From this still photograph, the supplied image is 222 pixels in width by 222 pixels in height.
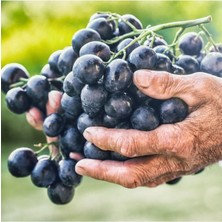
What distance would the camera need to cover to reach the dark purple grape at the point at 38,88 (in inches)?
45.3

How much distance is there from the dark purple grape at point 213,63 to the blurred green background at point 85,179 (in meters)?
1.31

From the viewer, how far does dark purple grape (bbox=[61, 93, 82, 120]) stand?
103 centimetres

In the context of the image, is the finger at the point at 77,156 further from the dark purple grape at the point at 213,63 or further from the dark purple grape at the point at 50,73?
the dark purple grape at the point at 213,63

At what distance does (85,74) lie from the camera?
0.93 m

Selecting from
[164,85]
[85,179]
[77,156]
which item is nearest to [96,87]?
[164,85]

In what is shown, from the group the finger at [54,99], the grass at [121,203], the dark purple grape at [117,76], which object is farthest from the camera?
the grass at [121,203]

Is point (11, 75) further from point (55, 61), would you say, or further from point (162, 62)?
point (162, 62)

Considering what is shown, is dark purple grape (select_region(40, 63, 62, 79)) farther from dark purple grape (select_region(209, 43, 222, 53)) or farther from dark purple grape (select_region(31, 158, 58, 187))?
dark purple grape (select_region(209, 43, 222, 53))

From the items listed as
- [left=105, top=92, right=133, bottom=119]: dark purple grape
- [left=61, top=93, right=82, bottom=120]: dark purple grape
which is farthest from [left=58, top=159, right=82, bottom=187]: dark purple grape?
[left=105, top=92, right=133, bottom=119]: dark purple grape

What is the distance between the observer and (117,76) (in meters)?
0.92

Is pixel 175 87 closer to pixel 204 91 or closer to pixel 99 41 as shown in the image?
pixel 204 91

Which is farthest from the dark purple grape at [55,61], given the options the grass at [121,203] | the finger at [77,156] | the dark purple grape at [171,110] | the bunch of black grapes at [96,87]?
the grass at [121,203]

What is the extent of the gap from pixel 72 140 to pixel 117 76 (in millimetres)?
225

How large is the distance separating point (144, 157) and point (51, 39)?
9.66ft
